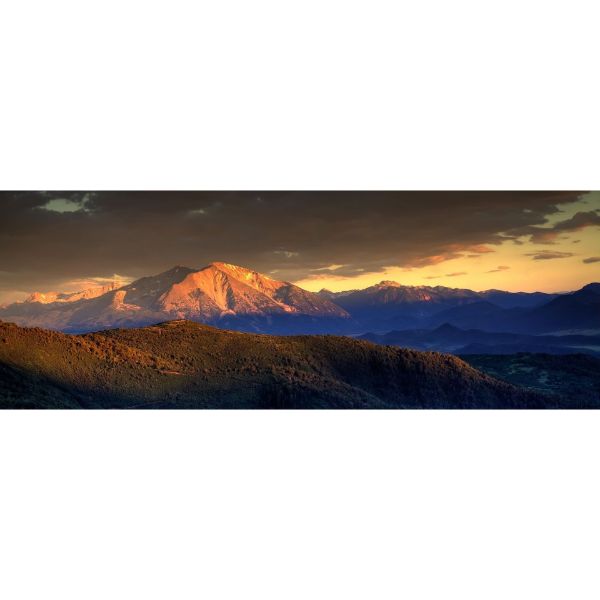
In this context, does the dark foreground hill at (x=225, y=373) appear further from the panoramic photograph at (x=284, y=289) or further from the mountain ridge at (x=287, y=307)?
the mountain ridge at (x=287, y=307)

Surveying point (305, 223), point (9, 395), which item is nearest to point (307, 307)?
point (305, 223)

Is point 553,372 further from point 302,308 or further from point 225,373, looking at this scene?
point 225,373

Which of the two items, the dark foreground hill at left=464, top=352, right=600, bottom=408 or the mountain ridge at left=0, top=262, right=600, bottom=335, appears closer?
the dark foreground hill at left=464, top=352, right=600, bottom=408

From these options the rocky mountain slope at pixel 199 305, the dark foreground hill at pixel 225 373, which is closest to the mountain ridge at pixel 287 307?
the rocky mountain slope at pixel 199 305

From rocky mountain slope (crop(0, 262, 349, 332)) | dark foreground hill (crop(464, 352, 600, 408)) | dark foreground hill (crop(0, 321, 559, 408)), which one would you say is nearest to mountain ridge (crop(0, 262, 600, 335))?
rocky mountain slope (crop(0, 262, 349, 332))

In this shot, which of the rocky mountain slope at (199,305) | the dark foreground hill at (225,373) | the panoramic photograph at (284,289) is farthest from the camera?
the rocky mountain slope at (199,305)

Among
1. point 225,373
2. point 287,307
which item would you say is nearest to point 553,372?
point 287,307

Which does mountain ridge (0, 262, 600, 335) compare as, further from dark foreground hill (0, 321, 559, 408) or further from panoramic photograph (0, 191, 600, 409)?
dark foreground hill (0, 321, 559, 408)

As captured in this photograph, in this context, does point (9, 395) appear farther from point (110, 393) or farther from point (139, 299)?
point (139, 299)
